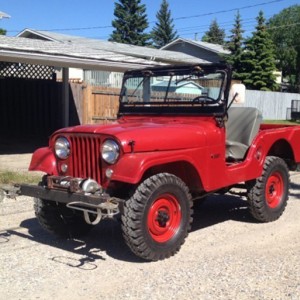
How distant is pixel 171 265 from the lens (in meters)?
5.06

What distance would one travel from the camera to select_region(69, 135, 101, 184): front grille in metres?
5.23

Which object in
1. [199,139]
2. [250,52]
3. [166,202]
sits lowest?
[166,202]

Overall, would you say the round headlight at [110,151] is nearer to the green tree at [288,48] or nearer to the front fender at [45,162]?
the front fender at [45,162]

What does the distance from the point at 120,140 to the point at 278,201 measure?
116 inches

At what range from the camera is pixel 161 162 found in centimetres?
508

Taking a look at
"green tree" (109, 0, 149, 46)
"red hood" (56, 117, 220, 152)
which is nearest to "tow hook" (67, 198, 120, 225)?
"red hood" (56, 117, 220, 152)

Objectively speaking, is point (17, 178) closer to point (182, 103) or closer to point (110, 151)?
point (182, 103)

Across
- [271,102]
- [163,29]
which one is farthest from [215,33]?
[271,102]

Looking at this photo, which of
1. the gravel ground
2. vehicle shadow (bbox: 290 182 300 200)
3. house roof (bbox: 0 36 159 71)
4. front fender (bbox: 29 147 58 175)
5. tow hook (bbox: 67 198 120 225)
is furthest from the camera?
house roof (bbox: 0 36 159 71)

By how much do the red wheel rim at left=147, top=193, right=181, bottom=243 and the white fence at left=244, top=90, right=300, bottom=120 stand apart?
82.0ft

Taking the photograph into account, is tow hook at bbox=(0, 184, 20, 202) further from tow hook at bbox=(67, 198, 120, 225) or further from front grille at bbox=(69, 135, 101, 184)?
tow hook at bbox=(67, 198, 120, 225)

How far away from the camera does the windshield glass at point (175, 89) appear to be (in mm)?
6184

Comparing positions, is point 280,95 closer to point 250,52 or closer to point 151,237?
point 250,52

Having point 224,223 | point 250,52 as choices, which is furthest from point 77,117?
point 250,52
